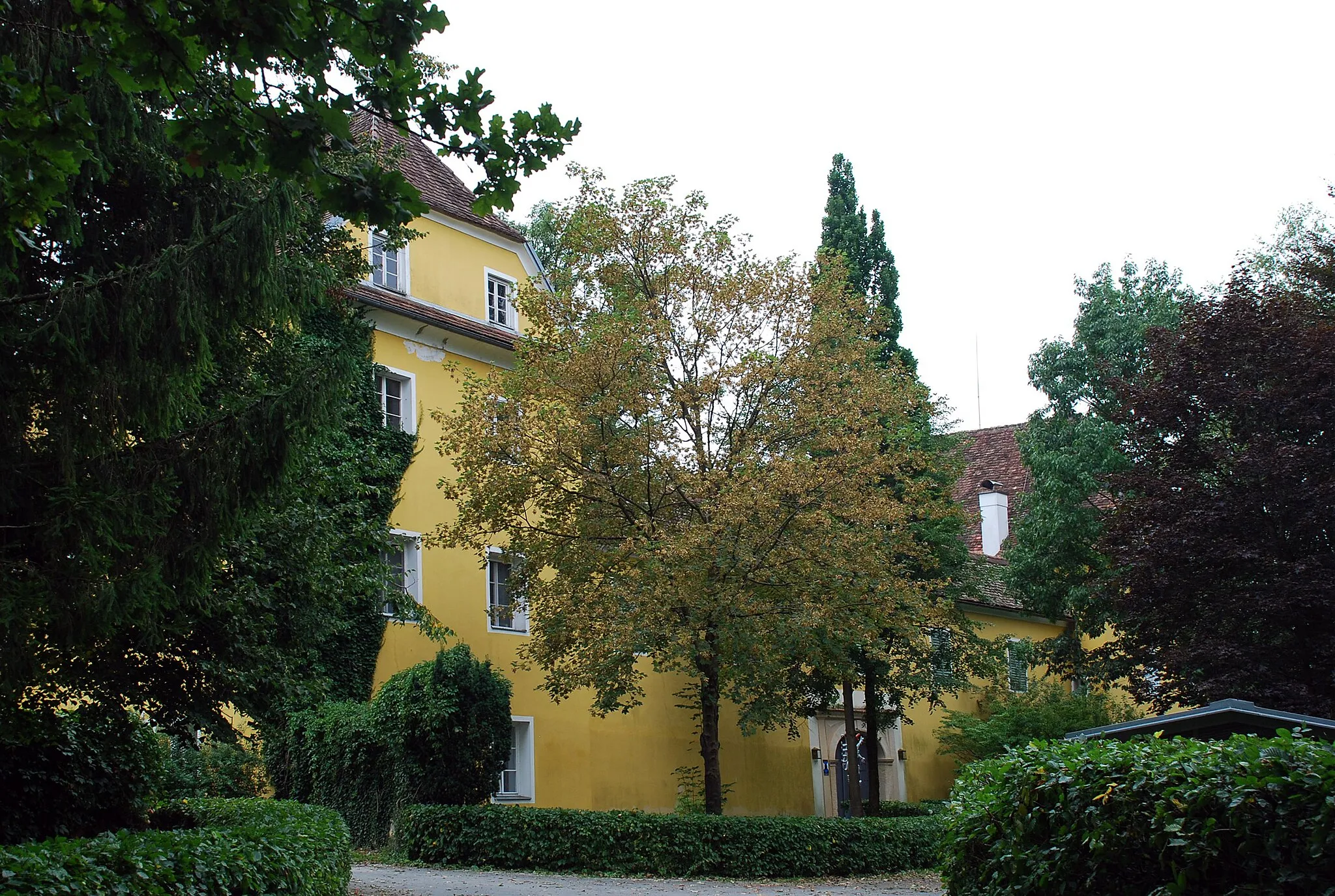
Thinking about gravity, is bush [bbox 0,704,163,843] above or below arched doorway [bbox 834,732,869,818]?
above

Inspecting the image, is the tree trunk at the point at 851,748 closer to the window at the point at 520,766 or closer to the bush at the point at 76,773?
the window at the point at 520,766

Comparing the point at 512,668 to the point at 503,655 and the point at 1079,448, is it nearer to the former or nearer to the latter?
the point at 503,655

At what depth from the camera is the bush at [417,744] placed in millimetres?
18672

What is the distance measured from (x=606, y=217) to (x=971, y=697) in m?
19.9

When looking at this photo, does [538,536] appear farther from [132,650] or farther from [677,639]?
[132,650]

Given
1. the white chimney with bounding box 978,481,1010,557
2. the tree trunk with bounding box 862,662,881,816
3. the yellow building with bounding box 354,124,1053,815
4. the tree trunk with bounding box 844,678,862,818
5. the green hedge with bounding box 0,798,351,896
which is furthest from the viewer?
the white chimney with bounding box 978,481,1010,557

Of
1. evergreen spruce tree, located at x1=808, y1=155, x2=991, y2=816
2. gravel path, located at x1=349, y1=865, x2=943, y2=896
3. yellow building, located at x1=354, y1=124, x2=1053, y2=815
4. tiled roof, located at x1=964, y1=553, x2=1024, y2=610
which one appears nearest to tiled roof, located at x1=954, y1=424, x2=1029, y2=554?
tiled roof, located at x1=964, y1=553, x2=1024, y2=610

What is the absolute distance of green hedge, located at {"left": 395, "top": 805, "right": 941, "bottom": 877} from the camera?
17.9 metres

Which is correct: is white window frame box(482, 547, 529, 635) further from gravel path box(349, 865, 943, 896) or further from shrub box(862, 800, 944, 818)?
shrub box(862, 800, 944, 818)

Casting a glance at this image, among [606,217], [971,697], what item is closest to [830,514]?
[606,217]

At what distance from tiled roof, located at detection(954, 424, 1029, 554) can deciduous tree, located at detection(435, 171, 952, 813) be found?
19.9 meters

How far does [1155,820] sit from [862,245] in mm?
23450

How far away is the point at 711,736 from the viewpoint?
20656 millimetres

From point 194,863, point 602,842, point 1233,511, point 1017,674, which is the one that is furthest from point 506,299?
point 194,863
